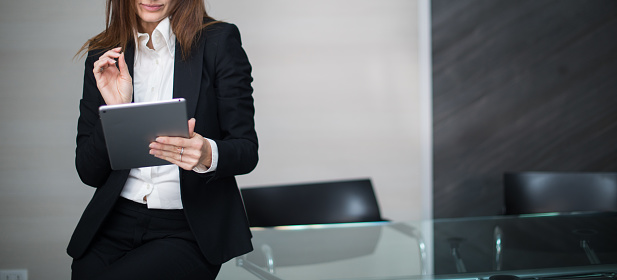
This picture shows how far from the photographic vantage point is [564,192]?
9.47ft

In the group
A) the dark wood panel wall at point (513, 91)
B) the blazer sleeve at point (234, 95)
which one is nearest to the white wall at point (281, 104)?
the dark wood panel wall at point (513, 91)

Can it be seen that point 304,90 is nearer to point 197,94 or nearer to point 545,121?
point 545,121

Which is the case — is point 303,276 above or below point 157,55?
below

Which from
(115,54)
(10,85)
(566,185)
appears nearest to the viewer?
(115,54)

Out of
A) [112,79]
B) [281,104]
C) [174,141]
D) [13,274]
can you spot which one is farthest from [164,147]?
[13,274]

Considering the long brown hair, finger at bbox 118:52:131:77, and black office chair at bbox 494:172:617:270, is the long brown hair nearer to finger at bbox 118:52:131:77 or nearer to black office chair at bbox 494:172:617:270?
finger at bbox 118:52:131:77

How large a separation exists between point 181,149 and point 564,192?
2337mm

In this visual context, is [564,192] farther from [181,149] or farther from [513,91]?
[181,149]

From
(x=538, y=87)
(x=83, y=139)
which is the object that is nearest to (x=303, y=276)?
(x=83, y=139)

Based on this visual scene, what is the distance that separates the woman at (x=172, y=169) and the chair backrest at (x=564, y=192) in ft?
6.55

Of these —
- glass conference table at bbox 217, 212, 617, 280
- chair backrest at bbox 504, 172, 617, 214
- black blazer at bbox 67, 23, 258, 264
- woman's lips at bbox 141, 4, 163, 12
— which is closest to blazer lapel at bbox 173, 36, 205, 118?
black blazer at bbox 67, 23, 258, 264

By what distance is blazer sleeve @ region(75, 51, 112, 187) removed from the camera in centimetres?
142

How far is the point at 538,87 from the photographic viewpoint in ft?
12.2

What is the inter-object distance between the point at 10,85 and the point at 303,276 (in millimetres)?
2470
